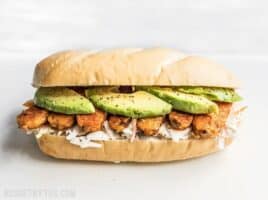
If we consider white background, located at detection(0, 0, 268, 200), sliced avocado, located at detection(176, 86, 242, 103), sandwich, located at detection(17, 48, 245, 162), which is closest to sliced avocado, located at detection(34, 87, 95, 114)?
sandwich, located at detection(17, 48, 245, 162)

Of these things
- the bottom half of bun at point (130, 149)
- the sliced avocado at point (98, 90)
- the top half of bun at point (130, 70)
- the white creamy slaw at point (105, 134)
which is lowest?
the bottom half of bun at point (130, 149)

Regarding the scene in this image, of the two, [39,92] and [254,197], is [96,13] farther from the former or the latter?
[254,197]

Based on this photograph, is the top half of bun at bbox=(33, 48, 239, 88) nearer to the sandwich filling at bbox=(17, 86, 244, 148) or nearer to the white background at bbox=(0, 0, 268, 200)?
the sandwich filling at bbox=(17, 86, 244, 148)

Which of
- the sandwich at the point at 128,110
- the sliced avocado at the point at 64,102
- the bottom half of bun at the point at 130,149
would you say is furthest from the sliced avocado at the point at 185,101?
the sliced avocado at the point at 64,102

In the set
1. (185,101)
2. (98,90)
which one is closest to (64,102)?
(98,90)

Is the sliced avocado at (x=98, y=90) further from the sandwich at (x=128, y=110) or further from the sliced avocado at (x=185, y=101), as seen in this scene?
the sliced avocado at (x=185, y=101)

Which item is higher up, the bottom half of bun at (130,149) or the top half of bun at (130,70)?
the top half of bun at (130,70)

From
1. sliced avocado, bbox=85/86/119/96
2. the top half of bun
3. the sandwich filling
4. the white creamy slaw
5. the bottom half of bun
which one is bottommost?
the bottom half of bun

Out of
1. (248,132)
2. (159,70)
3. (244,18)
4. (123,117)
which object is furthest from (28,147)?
(244,18)
